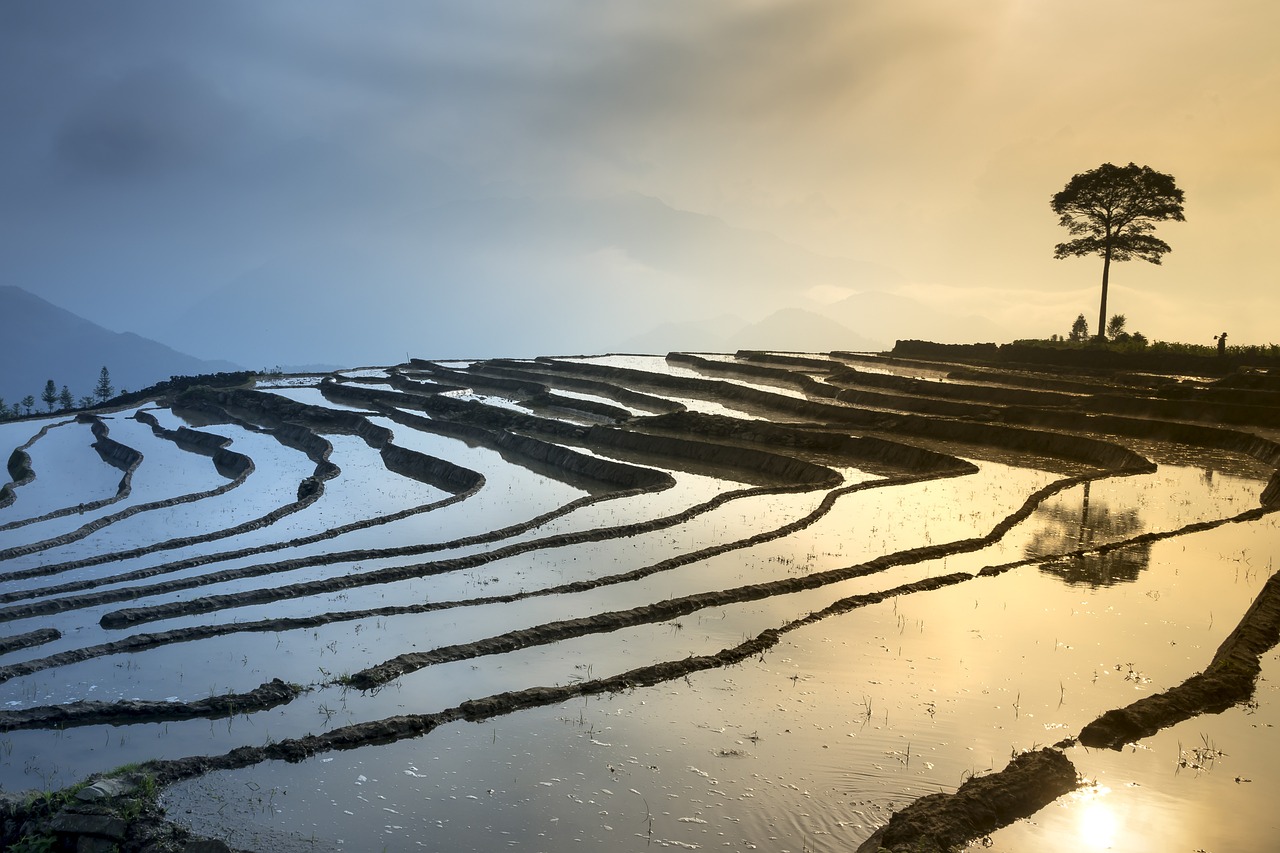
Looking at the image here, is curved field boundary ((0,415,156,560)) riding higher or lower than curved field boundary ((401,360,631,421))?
lower

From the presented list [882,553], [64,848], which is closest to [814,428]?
[882,553]

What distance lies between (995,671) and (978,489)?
1109 cm

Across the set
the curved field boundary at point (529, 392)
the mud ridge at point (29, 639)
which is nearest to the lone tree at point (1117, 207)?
the curved field boundary at point (529, 392)

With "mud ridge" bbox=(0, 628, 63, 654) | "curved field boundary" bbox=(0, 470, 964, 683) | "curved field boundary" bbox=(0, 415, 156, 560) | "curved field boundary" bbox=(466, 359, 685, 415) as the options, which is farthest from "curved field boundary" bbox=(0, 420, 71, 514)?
"curved field boundary" bbox=(466, 359, 685, 415)

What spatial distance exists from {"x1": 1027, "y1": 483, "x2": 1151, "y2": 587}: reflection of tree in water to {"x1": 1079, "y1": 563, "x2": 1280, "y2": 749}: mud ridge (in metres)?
2.55

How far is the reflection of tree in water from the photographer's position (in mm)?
13602

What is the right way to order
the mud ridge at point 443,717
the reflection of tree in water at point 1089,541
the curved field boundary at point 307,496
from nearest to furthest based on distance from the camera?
1. the mud ridge at point 443,717
2. the reflection of tree in water at point 1089,541
3. the curved field boundary at point 307,496

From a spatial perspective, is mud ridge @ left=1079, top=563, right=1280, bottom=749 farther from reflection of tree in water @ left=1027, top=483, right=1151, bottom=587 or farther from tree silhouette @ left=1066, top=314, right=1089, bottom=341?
tree silhouette @ left=1066, top=314, right=1089, bottom=341

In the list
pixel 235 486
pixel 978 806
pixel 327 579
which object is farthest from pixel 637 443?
pixel 978 806

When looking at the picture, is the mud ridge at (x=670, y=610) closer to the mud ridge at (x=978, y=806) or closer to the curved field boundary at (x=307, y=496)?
the mud ridge at (x=978, y=806)

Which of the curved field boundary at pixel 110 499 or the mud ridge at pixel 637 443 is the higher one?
the mud ridge at pixel 637 443

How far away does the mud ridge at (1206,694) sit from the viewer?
8211mm

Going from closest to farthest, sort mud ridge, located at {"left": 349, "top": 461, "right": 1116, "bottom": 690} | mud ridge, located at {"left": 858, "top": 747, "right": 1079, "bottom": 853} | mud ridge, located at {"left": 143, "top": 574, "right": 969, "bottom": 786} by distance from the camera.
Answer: mud ridge, located at {"left": 858, "top": 747, "right": 1079, "bottom": 853} < mud ridge, located at {"left": 143, "top": 574, "right": 969, "bottom": 786} < mud ridge, located at {"left": 349, "top": 461, "right": 1116, "bottom": 690}

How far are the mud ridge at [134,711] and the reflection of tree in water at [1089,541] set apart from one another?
10.8 meters
